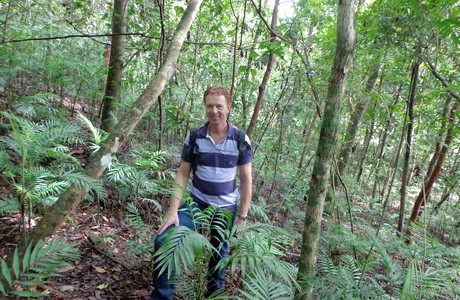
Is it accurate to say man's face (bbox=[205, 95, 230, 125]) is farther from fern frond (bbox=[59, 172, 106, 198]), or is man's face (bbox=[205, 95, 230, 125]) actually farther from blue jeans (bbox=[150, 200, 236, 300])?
fern frond (bbox=[59, 172, 106, 198])

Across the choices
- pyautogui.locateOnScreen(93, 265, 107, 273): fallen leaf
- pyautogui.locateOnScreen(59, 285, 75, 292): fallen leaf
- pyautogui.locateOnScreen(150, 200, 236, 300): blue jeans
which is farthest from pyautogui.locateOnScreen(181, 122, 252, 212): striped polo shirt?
pyautogui.locateOnScreen(59, 285, 75, 292): fallen leaf

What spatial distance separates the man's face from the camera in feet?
8.02

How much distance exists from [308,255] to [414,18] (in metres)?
3.16

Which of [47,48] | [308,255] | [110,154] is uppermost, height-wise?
[47,48]

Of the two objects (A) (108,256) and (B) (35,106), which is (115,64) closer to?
(B) (35,106)

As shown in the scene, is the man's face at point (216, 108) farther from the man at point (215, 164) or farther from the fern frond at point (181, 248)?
the fern frond at point (181, 248)

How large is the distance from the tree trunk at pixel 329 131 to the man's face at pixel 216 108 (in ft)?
3.00

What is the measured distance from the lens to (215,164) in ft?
8.35

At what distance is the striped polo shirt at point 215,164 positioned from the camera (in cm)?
254

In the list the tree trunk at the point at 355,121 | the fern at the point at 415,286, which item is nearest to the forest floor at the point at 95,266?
the fern at the point at 415,286

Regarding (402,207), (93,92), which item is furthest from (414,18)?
(93,92)

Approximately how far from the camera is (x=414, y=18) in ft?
10.6

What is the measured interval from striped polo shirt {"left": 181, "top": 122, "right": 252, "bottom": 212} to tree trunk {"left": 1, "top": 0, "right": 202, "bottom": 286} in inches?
21.9

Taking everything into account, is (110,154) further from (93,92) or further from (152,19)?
(152,19)
